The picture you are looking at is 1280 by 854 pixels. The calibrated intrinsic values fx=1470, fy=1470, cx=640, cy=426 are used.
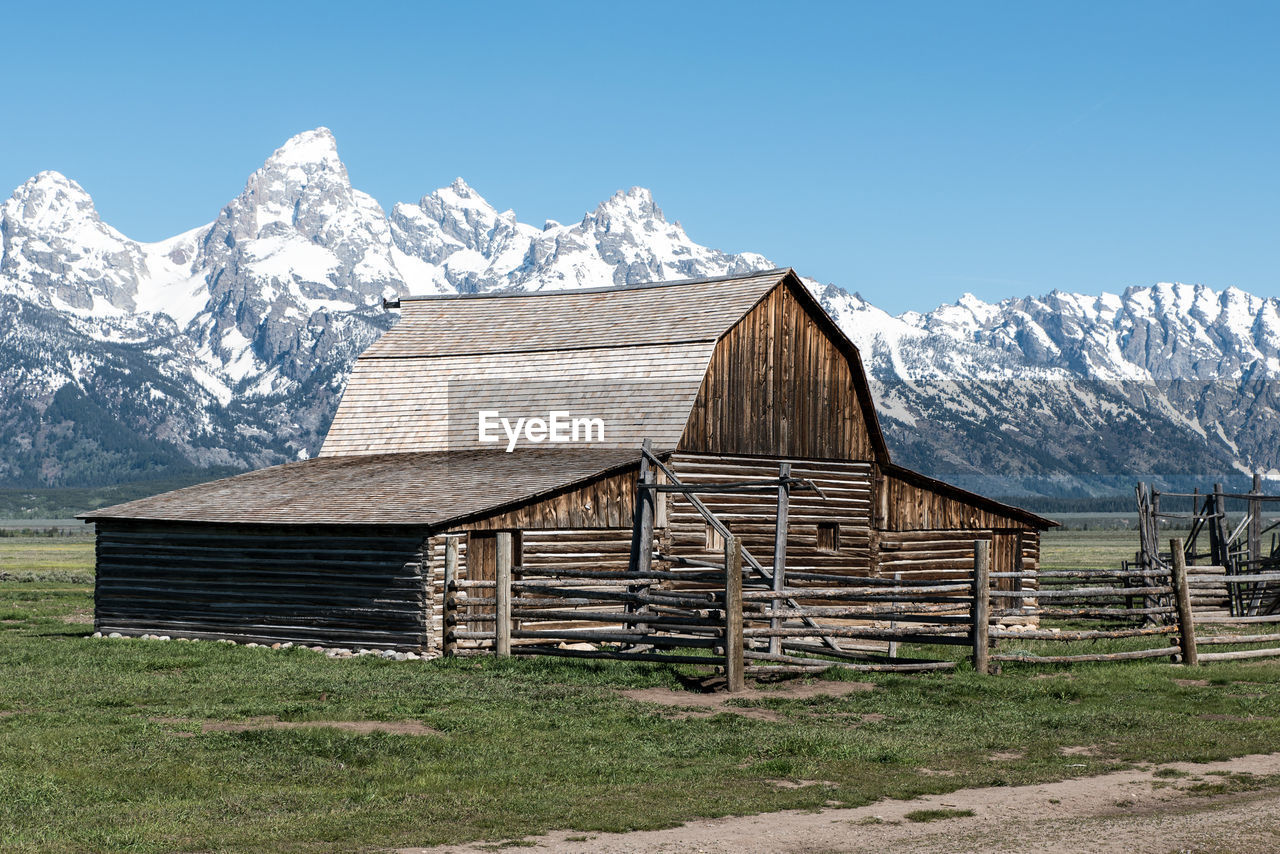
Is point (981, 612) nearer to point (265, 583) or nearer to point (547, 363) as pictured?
point (265, 583)

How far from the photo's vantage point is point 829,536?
3516 centimetres

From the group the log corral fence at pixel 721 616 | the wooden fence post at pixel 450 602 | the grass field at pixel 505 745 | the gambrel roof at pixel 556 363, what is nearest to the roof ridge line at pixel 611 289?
the gambrel roof at pixel 556 363

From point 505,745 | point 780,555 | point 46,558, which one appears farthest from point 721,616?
point 46,558

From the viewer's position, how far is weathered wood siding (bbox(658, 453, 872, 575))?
31734 millimetres

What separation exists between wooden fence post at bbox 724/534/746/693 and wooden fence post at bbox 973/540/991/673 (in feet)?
11.6

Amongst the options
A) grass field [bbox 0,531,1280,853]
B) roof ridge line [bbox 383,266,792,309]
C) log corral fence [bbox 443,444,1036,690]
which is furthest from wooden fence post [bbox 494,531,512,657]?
roof ridge line [bbox 383,266,792,309]

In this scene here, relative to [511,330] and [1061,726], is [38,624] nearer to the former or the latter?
[511,330]

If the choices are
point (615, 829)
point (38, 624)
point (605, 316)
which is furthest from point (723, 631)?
point (38, 624)

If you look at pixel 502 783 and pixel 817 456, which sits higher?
pixel 817 456

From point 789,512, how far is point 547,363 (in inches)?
270

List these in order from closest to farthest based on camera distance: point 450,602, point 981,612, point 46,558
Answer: point 981,612 < point 450,602 < point 46,558

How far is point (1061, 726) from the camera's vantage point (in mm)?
16906

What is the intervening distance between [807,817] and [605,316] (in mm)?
25271

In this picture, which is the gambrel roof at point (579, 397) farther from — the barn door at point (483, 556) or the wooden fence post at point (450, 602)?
the wooden fence post at point (450, 602)
